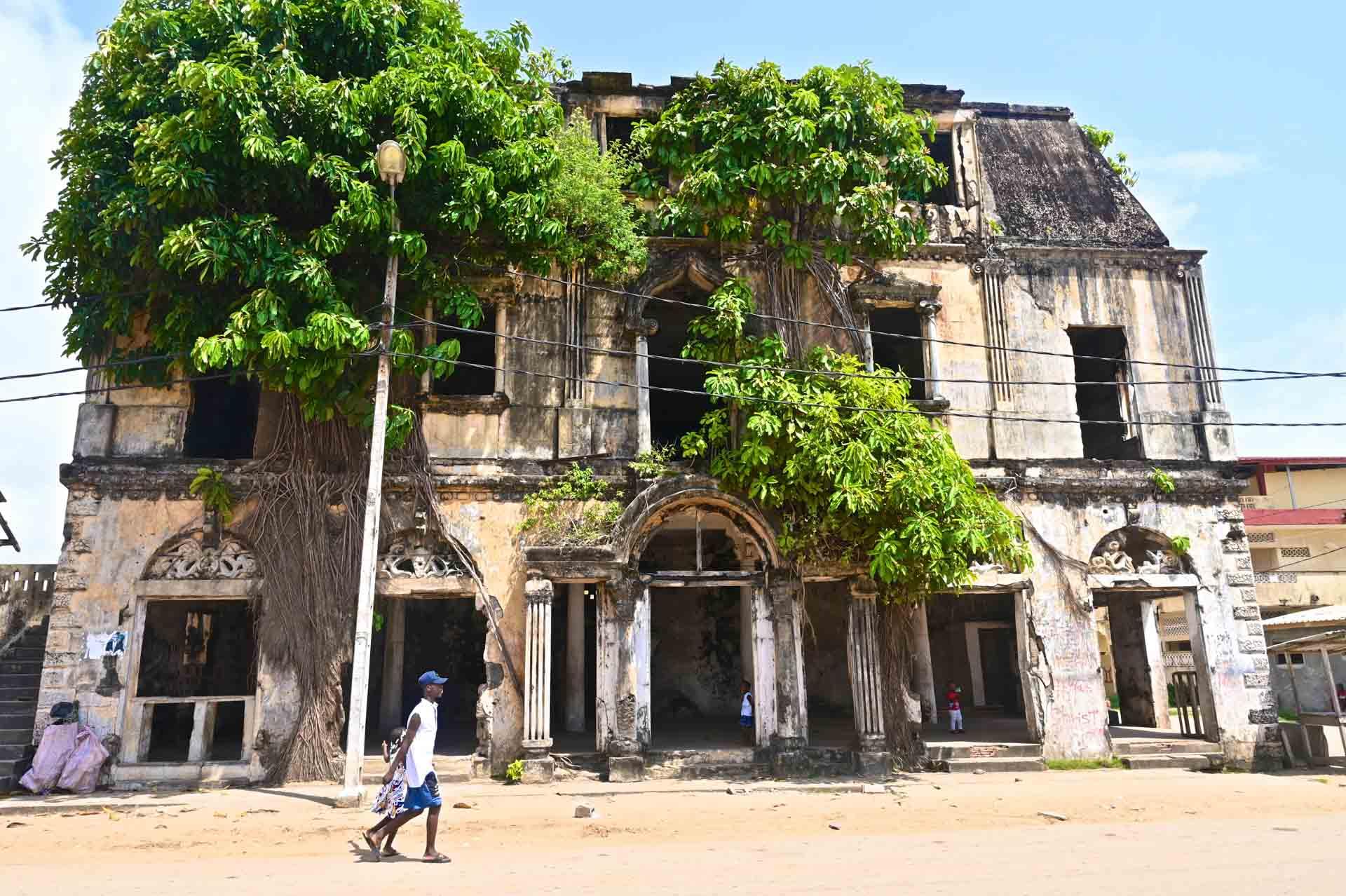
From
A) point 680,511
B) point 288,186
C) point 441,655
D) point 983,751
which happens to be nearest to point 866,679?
point 983,751

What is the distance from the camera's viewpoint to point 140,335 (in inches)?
492

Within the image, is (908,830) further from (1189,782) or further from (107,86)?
(107,86)

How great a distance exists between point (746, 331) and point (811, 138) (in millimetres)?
2895

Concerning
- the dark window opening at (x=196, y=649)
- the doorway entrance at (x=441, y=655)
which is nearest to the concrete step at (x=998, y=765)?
the doorway entrance at (x=441, y=655)

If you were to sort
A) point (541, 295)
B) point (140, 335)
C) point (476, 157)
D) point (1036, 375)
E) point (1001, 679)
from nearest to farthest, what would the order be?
point (476, 157) < point (140, 335) < point (541, 295) < point (1036, 375) < point (1001, 679)

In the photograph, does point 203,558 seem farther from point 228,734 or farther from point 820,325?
point 820,325

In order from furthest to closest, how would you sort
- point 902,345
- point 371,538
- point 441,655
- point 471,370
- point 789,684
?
point 441,655, point 902,345, point 471,370, point 789,684, point 371,538

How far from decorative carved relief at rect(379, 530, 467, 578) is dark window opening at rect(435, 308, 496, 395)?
9.07ft

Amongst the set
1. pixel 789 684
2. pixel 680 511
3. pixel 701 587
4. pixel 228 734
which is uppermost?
pixel 680 511

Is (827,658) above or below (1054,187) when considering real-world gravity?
below

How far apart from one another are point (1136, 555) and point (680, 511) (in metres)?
7.25

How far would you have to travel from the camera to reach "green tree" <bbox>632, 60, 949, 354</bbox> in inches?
508

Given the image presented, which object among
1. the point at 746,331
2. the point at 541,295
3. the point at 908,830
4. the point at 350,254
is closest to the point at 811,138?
the point at 746,331

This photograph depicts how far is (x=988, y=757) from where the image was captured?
12.7m
